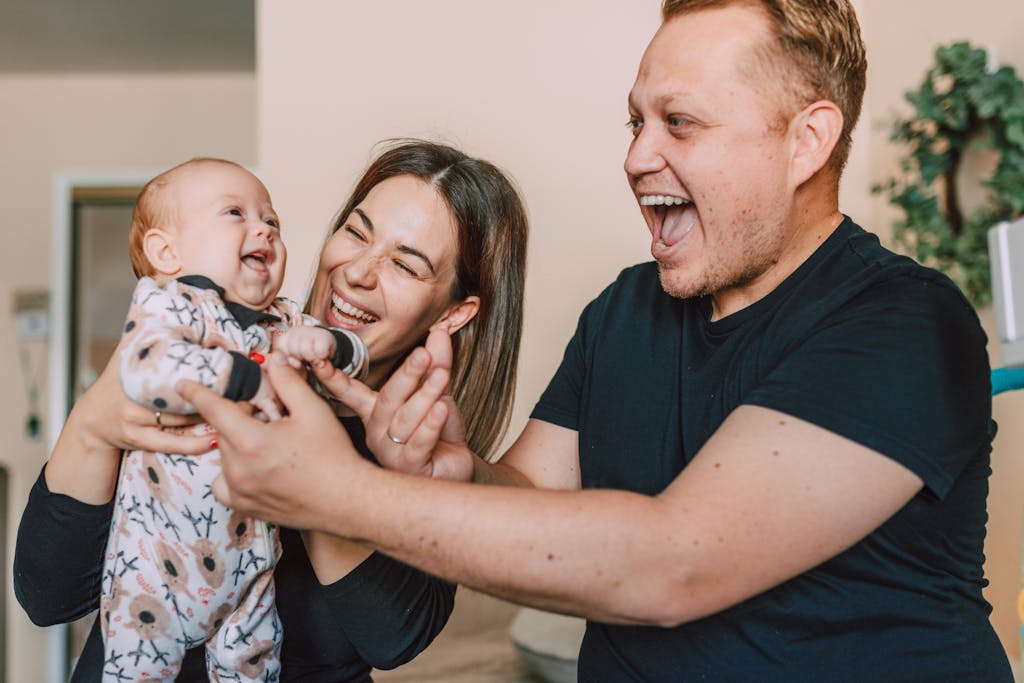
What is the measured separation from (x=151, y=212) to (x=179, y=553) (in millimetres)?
468

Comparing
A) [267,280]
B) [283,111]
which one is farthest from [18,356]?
[267,280]

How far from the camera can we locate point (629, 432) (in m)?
1.49

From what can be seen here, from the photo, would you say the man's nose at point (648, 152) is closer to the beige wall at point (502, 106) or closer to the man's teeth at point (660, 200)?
the man's teeth at point (660, 200)

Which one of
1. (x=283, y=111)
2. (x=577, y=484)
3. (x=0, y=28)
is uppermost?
(x=0, y=28)

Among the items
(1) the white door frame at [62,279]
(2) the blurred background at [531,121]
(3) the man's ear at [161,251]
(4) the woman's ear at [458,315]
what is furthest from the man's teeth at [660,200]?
(1) the white door frame at [62,279]

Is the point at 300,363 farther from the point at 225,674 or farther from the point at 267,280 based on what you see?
the point at 225,674

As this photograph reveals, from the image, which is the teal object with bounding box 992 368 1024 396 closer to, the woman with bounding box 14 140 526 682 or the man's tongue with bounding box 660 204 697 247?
the man's tongue with bounding box 660 204 697 247

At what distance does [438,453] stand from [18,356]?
4.19 m

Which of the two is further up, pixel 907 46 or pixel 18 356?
pixel 907 46

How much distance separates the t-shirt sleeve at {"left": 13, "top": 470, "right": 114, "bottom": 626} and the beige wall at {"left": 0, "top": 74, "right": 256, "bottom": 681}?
3.95 metres

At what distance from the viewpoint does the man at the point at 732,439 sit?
1.04m

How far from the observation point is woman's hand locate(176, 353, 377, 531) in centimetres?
104

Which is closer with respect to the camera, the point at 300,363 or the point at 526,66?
the point at 300,363

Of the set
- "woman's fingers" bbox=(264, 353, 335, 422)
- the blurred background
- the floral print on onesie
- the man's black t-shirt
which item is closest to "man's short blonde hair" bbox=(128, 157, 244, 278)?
the floral print on onesie
